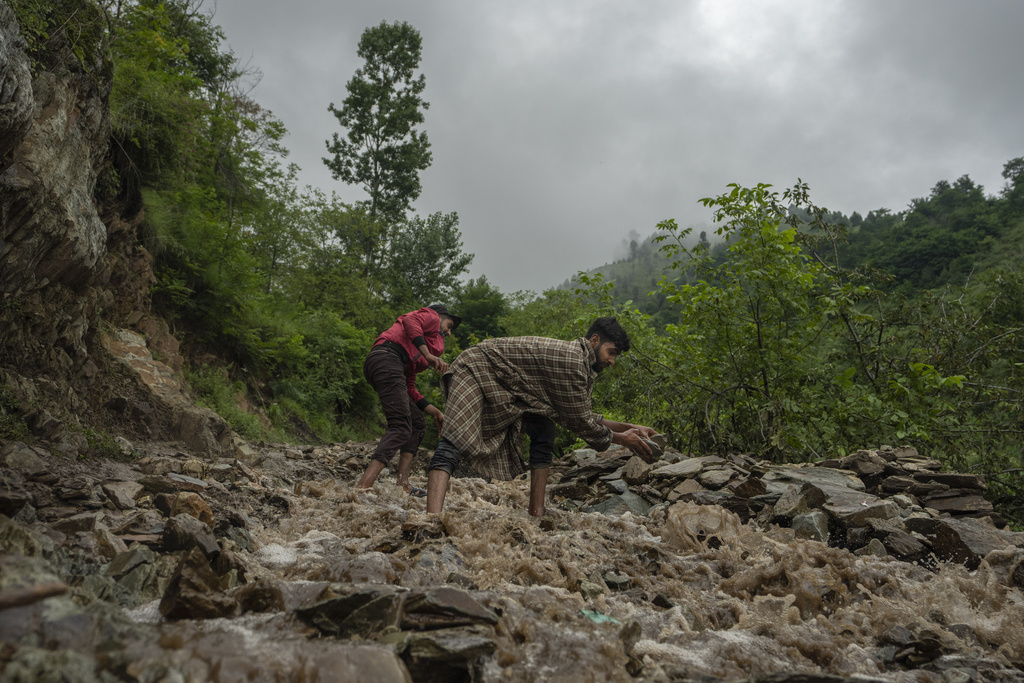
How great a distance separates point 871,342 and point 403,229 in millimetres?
24867

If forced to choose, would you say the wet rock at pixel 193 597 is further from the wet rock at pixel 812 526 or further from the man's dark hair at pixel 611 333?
the wet rock at pixel 812 526

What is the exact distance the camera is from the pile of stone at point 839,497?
3766mm

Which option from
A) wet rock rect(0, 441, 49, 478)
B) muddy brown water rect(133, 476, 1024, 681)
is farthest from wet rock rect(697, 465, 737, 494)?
wet rock rect(0, 441, 49, 478)

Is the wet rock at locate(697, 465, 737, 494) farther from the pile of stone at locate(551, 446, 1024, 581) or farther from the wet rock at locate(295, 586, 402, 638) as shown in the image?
the wet rock at locate(295, 586, 402, 638)

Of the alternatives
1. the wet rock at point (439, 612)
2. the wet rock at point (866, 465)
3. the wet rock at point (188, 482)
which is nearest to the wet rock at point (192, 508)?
the wet rock at point (188, 482)

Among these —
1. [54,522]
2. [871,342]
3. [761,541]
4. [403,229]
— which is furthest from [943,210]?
[54,522]

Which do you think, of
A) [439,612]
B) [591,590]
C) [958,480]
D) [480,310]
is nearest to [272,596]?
[439,612]

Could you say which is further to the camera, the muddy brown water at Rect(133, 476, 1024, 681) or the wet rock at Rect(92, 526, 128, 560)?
the wet rock at Rect(92, 526, 128, 560)

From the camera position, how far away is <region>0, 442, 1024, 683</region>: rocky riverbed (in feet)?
5.51

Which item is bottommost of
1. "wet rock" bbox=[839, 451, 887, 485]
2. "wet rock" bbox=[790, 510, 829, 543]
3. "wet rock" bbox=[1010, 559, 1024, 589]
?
"wet rock" bbox=[1010, 559, 1024, 589]

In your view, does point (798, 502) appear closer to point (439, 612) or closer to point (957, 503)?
point (957, 503)

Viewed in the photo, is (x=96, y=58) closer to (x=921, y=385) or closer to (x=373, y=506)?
(x=373, y=506)

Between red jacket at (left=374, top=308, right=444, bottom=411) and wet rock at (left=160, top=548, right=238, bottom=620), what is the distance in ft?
11.0

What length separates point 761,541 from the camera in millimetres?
3873
